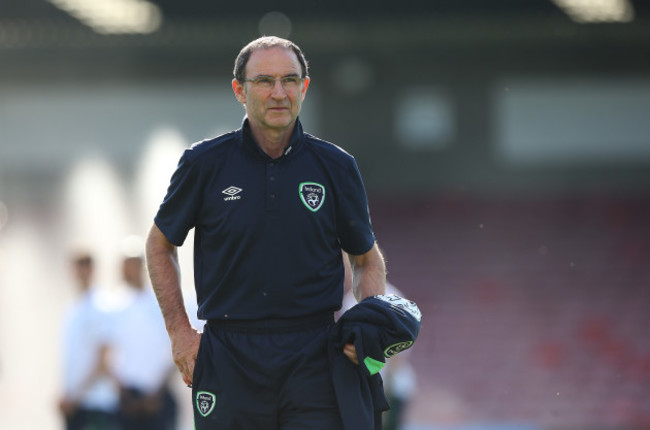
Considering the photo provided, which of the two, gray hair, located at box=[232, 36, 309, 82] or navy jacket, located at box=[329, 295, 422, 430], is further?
gray hair, located at box=[232, 36, 309, 82]

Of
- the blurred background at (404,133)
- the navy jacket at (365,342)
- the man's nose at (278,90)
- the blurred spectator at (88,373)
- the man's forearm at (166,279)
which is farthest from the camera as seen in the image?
the blurred background at (404,133)

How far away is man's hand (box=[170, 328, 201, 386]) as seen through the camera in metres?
3.92

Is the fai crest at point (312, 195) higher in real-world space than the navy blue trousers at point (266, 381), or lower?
higher

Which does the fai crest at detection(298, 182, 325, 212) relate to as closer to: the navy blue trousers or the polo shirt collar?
the polo shirt collar

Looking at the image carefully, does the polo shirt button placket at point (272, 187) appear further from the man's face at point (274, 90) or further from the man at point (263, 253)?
the man's face at point (274, 90)

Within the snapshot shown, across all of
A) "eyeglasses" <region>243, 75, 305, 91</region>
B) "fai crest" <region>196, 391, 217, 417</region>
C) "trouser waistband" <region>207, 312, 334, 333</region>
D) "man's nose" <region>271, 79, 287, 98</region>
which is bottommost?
"fai crest" <region>196, 391, 217, 417</region>

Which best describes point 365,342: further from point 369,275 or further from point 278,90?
point 278,90

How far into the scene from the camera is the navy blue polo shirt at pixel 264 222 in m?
3.85

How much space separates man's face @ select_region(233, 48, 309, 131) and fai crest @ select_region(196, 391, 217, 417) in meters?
0.94

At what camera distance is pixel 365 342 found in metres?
3.79

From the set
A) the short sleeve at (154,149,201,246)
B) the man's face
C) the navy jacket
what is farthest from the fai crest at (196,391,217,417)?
the man's face

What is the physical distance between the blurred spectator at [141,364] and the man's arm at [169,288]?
187 inches

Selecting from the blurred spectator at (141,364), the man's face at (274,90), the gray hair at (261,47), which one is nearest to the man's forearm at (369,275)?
the man's face at (274,90)

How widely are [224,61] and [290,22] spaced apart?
2326 millimetres
